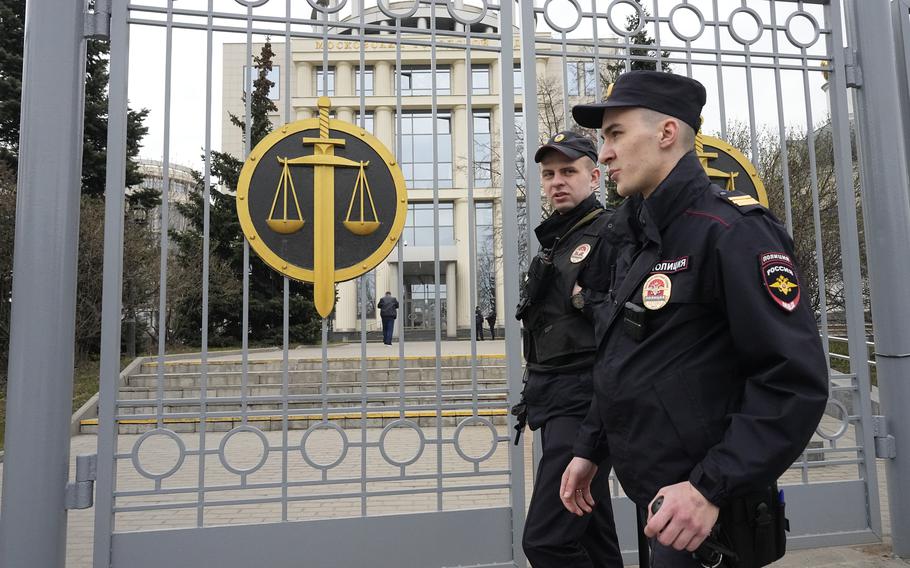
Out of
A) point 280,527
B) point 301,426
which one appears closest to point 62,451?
point 280,527

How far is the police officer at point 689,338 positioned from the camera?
4.09ft

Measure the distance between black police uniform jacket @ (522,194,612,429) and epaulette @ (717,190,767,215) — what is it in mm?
831

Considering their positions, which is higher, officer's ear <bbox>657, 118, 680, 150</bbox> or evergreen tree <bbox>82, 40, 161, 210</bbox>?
evergreen tree <bbox>82, 40, 161, 210</bbox>

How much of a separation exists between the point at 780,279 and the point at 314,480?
8.18 ft

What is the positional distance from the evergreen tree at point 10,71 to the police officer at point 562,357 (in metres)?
16.2

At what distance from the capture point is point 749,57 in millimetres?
3680

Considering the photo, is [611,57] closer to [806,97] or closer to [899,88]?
[806,97]

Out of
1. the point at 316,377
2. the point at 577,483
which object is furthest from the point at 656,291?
the point at 316,377

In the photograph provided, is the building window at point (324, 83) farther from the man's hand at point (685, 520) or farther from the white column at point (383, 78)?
the man's hand at point (685, 520)

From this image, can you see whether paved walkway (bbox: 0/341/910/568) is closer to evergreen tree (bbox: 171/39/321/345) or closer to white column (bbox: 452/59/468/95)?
white column (bbox: 452/59/468/95)

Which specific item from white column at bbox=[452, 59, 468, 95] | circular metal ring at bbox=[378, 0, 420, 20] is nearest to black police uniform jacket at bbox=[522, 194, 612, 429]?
circular metal ring at bbox=[378, 0, 420, 20]

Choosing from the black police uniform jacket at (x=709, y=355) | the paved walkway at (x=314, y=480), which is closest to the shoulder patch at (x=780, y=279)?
the black police uniform jacket at (x=709, y=355)

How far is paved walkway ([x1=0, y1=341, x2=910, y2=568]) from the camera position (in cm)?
324

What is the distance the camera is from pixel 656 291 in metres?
1.46
